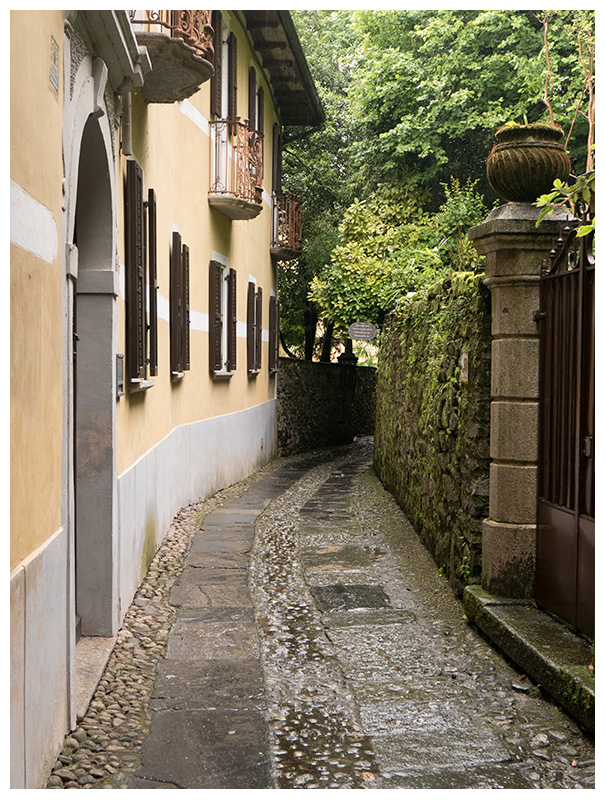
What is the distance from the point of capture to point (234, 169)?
36.3 feet

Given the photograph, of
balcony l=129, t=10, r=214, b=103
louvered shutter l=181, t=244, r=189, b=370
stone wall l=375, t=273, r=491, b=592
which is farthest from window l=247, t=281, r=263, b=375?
balcony l=129, t=10, r=214, b=103

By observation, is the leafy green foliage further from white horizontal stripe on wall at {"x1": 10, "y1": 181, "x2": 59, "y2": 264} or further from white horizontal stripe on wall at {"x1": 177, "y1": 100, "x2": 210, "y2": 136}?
white horizontal stripe on wall at {"x1": 10, "y1": 181, "x2": 59, "y2": 264}

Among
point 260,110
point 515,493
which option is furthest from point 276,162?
point 515,493

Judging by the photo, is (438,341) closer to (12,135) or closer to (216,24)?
(12,135)

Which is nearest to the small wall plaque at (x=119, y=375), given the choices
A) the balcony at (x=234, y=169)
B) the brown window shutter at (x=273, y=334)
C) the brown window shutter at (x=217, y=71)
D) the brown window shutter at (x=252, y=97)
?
the balcony at (x=234, y=169)

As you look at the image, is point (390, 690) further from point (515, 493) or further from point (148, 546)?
point (148, 546)

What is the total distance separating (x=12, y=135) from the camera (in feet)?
8.78

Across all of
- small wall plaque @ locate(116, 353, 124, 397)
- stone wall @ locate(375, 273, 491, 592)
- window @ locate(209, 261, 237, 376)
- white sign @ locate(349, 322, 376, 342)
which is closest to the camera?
small wall plaque @ locate(116, 353, 124, 397)

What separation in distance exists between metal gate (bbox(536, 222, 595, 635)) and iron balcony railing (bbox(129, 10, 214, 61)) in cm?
321

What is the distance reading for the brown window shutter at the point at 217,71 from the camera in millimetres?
10508

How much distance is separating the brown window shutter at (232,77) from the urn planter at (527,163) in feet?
23.5

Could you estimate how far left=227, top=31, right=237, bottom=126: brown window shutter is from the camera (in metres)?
11.4

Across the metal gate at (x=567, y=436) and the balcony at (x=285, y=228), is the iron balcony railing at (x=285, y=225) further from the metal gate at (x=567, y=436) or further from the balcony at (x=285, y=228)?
the metal gate at (x=567, y=436)

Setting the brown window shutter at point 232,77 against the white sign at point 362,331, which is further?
the white sign at point 362,331
